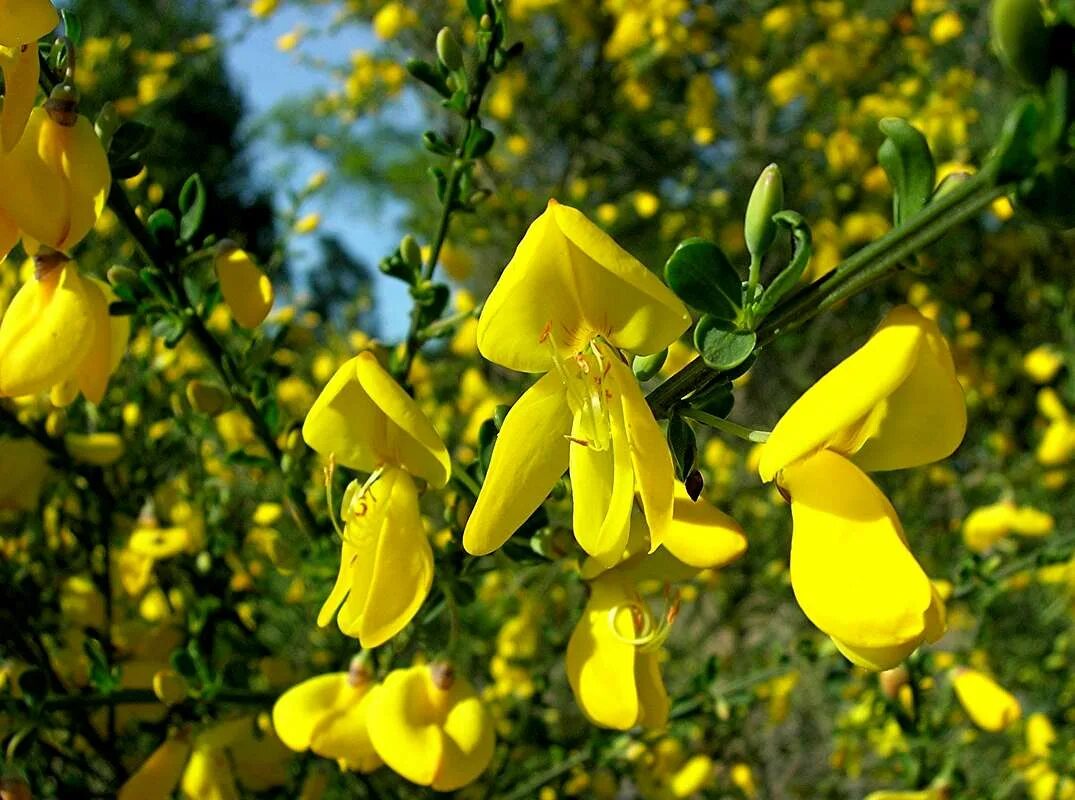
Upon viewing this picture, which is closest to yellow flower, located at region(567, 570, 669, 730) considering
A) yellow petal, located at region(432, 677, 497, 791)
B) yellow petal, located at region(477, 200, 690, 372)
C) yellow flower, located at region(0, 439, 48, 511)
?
yellow petal, located at region(432, 677, 497, 791)

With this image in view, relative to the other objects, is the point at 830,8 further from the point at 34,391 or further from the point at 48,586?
the point at 34,391

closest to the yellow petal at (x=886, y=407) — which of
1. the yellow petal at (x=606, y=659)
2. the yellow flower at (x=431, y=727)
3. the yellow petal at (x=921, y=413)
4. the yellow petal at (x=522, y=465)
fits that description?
the yellow petal at (x=921, y=413)

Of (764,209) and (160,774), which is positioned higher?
(764,209)

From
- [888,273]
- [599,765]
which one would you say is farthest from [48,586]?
[888,273]

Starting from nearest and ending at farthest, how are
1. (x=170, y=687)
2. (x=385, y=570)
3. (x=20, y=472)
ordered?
1. (x=385, y=570)
2. (x=170, y=687)
3. (x=20, y=472)

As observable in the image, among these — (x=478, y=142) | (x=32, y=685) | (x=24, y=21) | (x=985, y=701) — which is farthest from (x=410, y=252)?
(x=985, y=701)

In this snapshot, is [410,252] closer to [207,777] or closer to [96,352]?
[96,352]
